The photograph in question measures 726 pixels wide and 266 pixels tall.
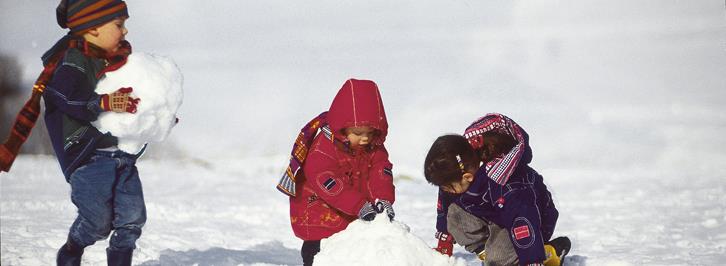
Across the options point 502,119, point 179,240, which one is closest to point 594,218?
point 502,119

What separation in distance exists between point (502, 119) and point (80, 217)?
199cm

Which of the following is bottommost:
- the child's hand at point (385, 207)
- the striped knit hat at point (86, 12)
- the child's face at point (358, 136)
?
the child's hand at point (385, 207)

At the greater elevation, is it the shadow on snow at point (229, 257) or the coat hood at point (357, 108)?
the coat hood at point (357, 108)

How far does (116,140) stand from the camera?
10.4 ft

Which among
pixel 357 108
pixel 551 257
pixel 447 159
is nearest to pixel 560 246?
pixel 551 257

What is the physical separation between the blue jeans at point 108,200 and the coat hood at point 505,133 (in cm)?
157

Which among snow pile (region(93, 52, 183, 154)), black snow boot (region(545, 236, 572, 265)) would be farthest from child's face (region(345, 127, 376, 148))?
black snow boot (region(545, 236, 572, 265))

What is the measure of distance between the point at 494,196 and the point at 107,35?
189 centimetres

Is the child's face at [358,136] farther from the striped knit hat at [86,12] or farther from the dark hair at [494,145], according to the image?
the striped knit hat at [86,12]

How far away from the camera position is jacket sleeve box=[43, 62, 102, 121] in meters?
2.98

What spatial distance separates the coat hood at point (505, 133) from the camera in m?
3.42

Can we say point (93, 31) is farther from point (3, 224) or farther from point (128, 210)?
point (3, 224)

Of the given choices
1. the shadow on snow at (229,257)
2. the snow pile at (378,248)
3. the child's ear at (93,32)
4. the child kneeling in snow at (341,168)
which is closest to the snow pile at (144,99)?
the child's ear at (93,32)

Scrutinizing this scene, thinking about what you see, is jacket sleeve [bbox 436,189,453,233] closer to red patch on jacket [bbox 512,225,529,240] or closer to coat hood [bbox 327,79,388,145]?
red patch on jacket [bbox 512,225,529,240]
